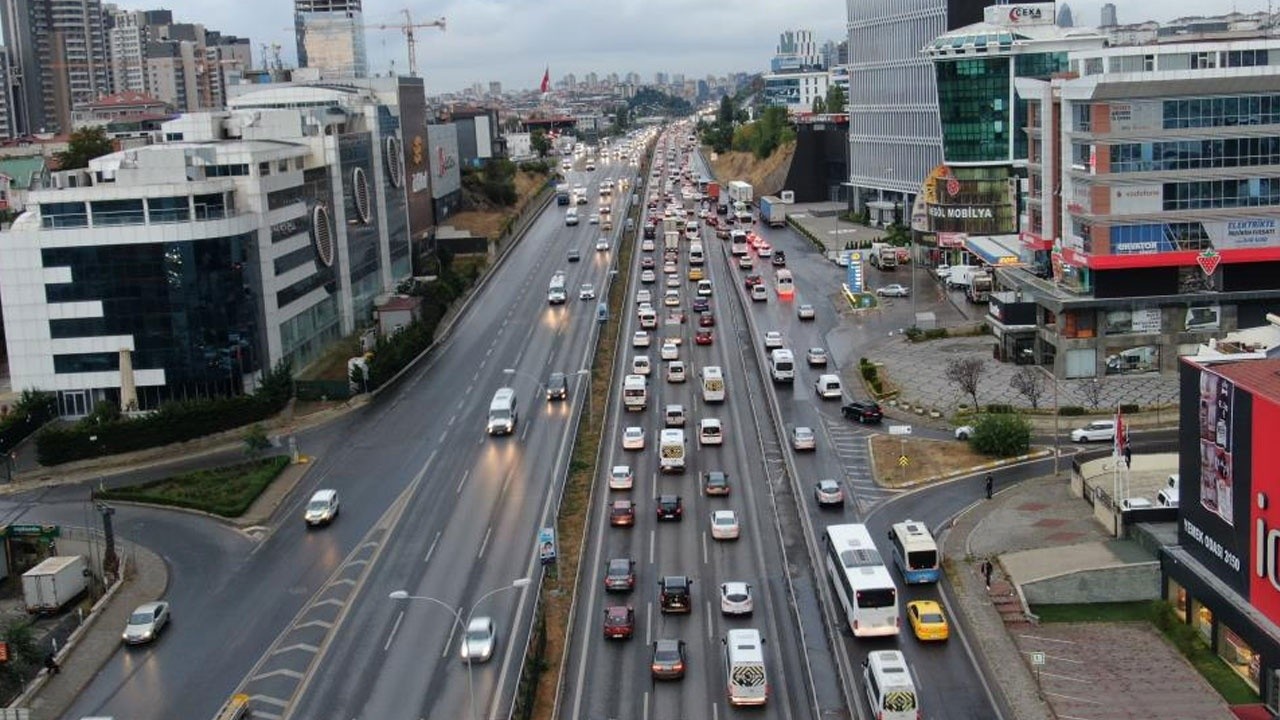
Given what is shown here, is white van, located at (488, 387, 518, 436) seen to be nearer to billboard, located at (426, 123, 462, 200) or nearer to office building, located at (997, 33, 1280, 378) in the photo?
office building, located at (997, 33, 1280, 378)

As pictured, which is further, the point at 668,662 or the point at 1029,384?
the point at 1029,384

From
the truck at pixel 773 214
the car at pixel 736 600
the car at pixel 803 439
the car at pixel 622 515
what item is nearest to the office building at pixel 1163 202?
the car at pixel 803 439

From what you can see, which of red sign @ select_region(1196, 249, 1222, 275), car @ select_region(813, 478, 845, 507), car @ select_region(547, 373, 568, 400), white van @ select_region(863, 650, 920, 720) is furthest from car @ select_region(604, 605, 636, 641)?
red sign @ select_region(1196, 249, 1222, 275)

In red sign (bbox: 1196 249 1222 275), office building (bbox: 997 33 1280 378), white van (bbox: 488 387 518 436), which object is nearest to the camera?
white van (bbox: 488 387 518 436)

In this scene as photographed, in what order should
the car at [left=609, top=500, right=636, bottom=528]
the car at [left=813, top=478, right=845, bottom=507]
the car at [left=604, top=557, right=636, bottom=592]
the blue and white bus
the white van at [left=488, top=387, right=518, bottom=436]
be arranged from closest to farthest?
1. the blue and white bus
2. the car at [left=604, top=557, right=636, bottom=592]
3. the car at [left=609, top=500, right=636, bottom=528]
4. the car at [left=813, top=478, right=845, bottom=507]
5. the white van at [left=488, top=387, right=518, bottom=436]

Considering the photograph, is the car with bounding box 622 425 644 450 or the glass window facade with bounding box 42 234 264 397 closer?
the car with bounding box 622 425 644 450

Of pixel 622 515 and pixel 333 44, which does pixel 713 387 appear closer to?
pixel 622 515

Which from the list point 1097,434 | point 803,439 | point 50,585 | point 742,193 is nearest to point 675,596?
point 803,439

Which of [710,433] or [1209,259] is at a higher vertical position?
[1209,259]
